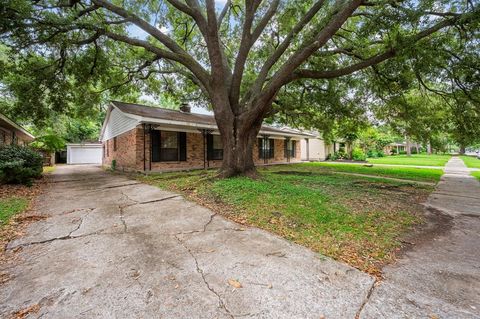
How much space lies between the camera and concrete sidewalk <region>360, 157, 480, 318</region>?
1.96 m

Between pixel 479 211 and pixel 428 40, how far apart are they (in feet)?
14.8

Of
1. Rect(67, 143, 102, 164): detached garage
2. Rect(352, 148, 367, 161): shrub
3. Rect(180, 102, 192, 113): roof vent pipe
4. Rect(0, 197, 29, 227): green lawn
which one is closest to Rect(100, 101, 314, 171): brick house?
Rect(180, 102, 192, 113): roof vent pipe

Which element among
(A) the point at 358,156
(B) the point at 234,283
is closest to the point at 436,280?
(B) the point at 234,283

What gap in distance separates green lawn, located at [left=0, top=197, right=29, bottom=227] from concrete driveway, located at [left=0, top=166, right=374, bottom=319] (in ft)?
2.65

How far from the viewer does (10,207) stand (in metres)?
4.82

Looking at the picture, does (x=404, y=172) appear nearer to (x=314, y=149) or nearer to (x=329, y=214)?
(x=329, y=214)

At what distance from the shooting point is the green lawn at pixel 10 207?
4156 mm

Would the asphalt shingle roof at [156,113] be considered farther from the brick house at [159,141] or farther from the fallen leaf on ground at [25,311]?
the fallen leaf on ground at [25,311]

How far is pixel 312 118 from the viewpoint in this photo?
13.6 m

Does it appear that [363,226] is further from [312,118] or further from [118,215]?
[312,118]

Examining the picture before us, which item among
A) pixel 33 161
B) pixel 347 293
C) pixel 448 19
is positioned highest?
pixel 448 19

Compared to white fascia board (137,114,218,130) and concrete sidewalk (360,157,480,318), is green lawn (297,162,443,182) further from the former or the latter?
white fascia board (137,114,218,130)

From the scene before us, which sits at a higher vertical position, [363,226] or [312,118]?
[312,118]

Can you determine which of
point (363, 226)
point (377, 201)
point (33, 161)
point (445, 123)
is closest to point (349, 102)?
point (445, 123)
